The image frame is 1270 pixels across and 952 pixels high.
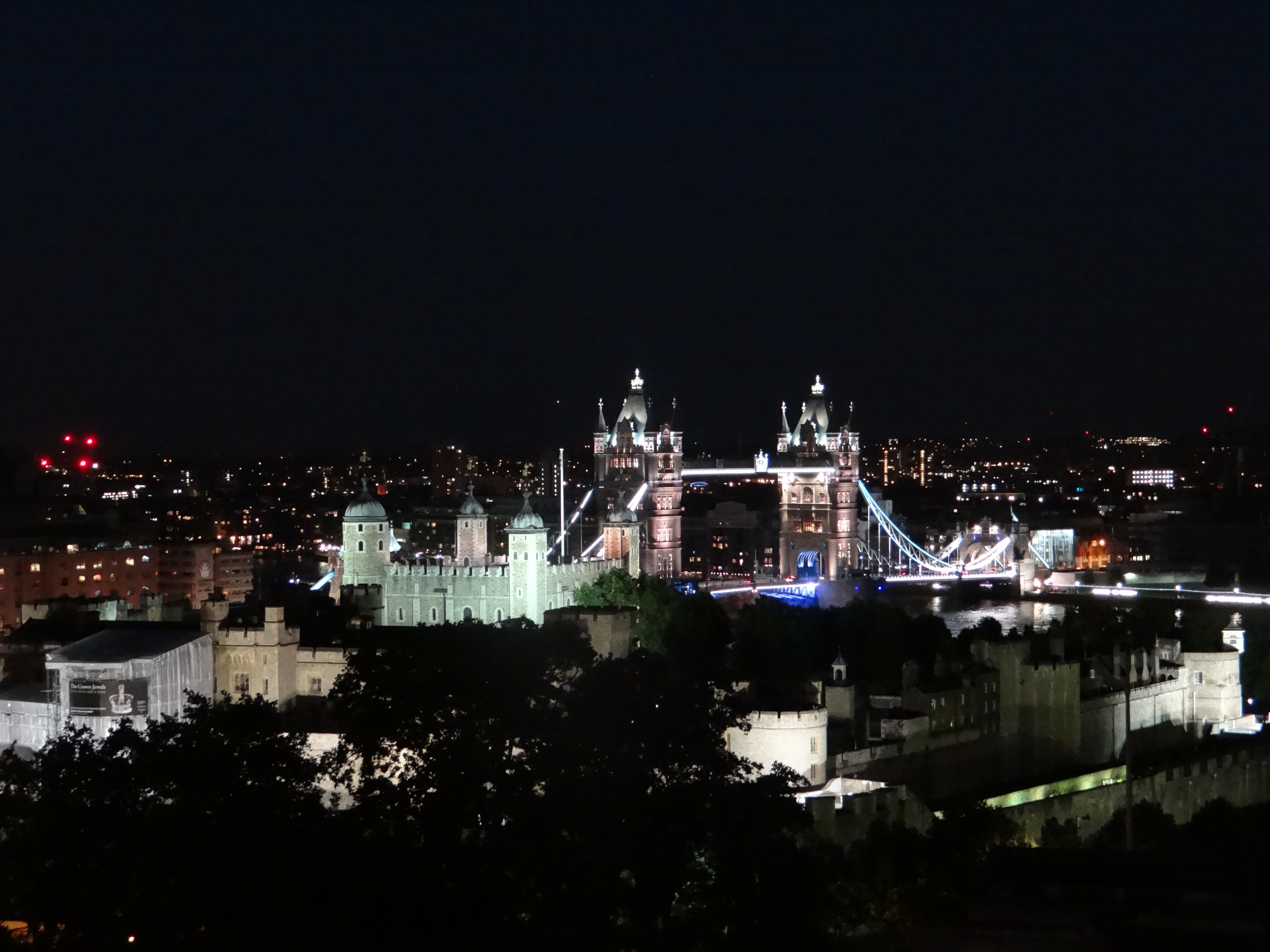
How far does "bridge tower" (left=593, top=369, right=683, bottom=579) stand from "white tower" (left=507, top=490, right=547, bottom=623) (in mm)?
30352

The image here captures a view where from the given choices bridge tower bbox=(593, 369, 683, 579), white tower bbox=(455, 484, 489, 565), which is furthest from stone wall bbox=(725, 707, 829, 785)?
bridge tower bbox=(593, 369, 683, 579)

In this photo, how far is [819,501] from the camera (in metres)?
87.9

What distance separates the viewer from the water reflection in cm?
7119

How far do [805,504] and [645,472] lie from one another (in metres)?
9.87

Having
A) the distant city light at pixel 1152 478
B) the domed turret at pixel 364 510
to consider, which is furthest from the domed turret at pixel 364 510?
the distant city light at pixel 1152 478

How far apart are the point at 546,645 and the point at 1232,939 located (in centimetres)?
1753

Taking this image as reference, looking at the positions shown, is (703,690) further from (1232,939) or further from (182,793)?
(1232,939)

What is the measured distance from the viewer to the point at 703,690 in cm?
2272

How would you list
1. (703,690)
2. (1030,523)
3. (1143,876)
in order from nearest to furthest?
(1143,876) < (703,690) < (1030,523)

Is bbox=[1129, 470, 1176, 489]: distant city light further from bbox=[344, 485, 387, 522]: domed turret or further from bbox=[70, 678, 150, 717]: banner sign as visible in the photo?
bbox=[70, 678, 150, 717]: banner sign

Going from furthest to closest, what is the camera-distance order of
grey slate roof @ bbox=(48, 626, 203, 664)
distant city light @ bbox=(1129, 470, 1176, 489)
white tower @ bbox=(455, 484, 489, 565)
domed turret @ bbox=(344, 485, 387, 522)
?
distant city light @ bbox=(1129, 470, 1176, 489) → white tower @ bbox=(455, 484, 489, 565) → domed turret @ bbox=(344, 485, 387, 522) → grey slate roof @ bbox=(48, 626, 203, 664)

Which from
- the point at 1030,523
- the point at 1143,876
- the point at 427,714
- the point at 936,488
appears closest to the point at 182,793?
the point at 427,714

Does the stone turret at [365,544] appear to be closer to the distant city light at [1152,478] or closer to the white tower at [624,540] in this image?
the white tower at [624,540]

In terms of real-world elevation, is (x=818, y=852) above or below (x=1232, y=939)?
below
